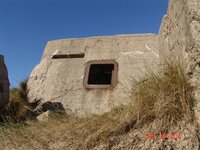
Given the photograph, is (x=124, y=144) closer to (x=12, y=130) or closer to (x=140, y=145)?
(x=140, y=145)

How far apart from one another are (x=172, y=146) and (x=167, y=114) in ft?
0.71

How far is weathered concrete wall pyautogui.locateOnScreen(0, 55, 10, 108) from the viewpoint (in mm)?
4188

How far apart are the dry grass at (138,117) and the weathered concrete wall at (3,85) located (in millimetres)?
2124

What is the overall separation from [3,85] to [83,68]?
52.1 inches

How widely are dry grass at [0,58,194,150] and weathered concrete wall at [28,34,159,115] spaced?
1573 millimetres

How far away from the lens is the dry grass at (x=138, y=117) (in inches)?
69.6

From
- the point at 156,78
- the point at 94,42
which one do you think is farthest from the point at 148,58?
the point at 156,78

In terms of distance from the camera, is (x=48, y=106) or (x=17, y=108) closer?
(x=48, y=106)

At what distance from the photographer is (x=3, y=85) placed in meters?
4.29
